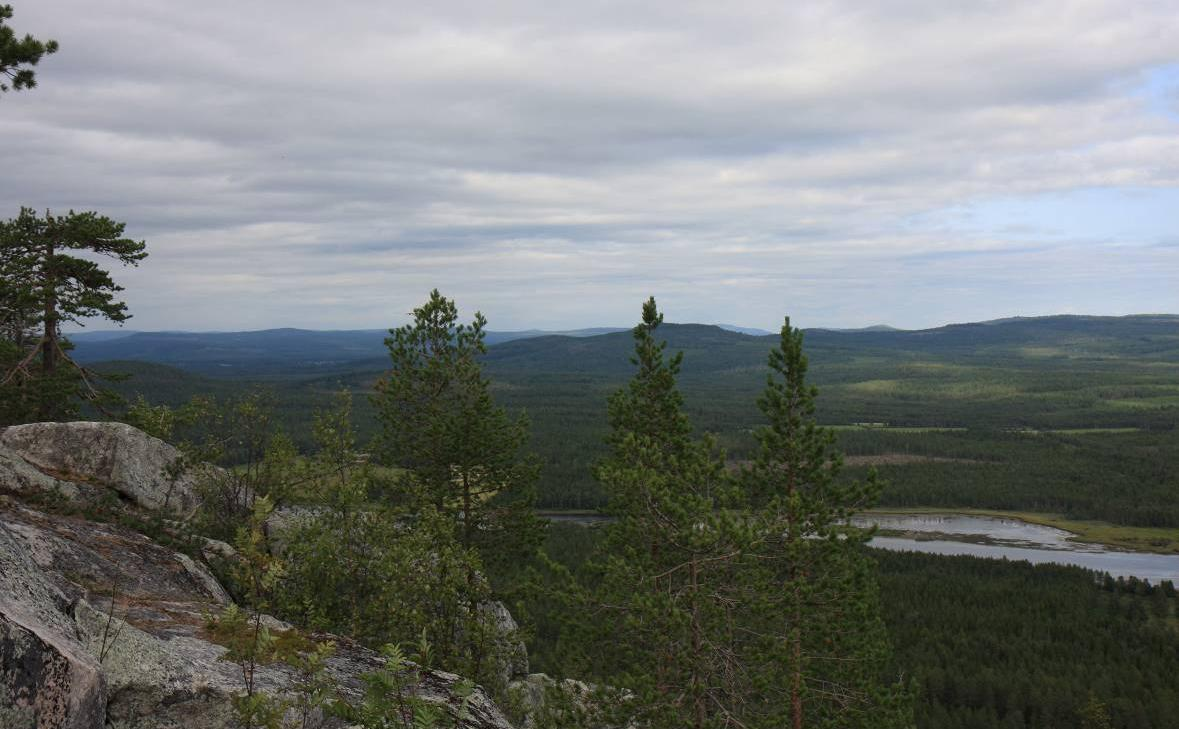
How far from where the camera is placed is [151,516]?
A: 25.9 meters

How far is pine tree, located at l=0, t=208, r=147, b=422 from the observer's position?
36.4 m

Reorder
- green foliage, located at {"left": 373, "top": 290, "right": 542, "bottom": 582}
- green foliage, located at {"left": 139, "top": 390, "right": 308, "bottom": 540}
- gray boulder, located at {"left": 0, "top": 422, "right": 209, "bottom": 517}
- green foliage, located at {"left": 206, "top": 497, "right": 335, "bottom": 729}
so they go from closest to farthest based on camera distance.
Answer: green foliage, located at {"left": 206, "top": 497, "right": 335, "bottom": 729}, gray boulder, located at {"left": 0, "top": 422, "right": 209, "bottom": 517}, green foliage, located at {"left": 139, "top": 390, "right": 308, "bottom": 540}, green foliage, located at {"left": 373, "top": 290, "right": 542, "bottom": 582}

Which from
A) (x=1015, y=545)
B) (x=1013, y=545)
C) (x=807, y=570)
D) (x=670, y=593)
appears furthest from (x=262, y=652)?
(x=1015, y=545)

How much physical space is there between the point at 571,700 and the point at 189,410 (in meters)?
24.8

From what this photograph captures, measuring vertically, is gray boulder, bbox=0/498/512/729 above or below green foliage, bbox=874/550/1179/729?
above

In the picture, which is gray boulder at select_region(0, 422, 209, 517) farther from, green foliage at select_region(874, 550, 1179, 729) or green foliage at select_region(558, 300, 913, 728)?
green foliage at select_region(874, 550, 1179, 729)

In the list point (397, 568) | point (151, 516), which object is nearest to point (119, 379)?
point (151, 516)

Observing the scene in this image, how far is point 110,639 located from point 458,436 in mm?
23609

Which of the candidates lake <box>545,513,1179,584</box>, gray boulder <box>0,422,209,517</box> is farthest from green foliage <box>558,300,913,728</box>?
lake <box>545,513,1179,584</box>

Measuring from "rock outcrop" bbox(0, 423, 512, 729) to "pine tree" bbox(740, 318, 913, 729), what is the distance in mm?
15146

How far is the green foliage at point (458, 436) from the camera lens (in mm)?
35094

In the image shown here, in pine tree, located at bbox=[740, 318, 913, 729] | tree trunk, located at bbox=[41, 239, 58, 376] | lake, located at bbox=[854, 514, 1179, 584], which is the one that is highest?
tree trunk, located at bbox=[41, 239, 58, 376]

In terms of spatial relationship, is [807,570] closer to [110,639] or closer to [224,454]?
[110,639]

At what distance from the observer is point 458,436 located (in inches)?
1375
